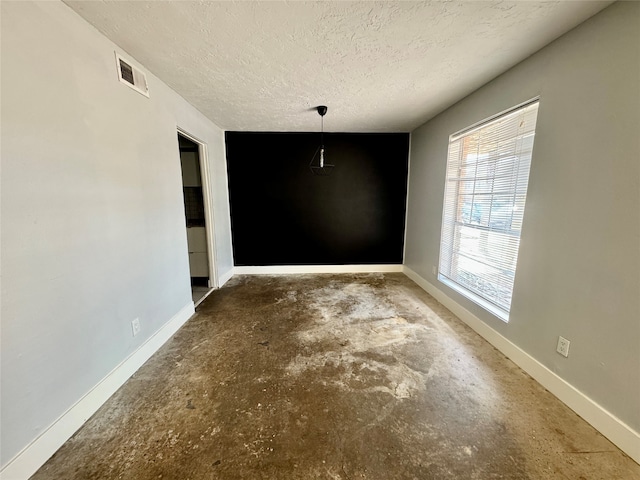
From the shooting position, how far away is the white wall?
114 cm

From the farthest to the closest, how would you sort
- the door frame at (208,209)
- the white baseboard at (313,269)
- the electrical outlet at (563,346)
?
1. the white baseboard at (313,269)
2. the door frame at (208,209)
3. the electrical outlet at (563,346)

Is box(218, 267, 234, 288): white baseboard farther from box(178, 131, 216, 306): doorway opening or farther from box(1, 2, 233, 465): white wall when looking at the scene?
box(1, 2, 233, 465): white wall

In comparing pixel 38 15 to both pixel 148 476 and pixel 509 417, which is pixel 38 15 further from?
pixel 509 417

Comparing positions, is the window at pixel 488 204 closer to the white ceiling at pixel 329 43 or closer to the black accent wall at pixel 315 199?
the white ceiling at pixel 329 43

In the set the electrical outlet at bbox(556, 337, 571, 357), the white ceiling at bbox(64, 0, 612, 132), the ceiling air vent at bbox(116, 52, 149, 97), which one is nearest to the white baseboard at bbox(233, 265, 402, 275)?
the white ceiling at bbox(64, 0, 612, 132)

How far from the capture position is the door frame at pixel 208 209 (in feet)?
11.0

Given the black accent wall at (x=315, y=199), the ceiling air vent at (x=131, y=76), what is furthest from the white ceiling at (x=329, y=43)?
the black accent wall at (x=315, y=199)

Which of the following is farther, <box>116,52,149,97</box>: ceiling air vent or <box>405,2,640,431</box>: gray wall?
<box>116,52,149,97</box>: ceiling air vent

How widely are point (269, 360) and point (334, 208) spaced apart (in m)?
2.93

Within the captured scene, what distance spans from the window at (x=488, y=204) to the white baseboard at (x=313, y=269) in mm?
1479

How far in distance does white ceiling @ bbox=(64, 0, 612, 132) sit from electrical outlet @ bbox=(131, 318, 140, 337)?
202 cm

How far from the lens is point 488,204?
7.88 feet

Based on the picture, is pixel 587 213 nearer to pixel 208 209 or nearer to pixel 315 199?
pixel 315 199

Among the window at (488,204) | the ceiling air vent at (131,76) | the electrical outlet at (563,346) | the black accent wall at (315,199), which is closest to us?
the electrical outlet at (563,346)
